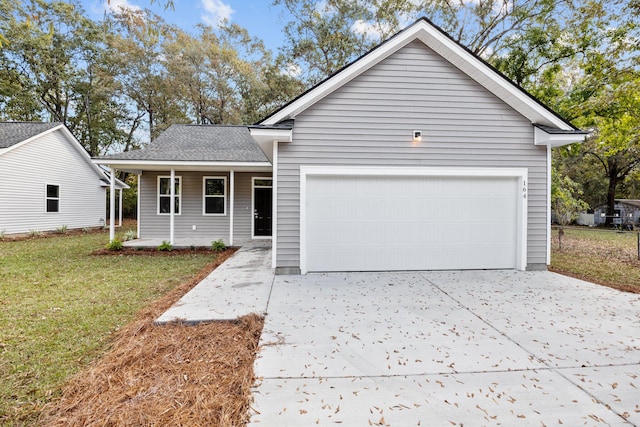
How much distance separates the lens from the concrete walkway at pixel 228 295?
3883 mm

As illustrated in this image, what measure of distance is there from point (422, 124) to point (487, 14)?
10.9m

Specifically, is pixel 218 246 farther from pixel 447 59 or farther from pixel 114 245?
pixel 447 59

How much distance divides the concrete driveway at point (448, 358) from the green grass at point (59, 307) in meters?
1.81

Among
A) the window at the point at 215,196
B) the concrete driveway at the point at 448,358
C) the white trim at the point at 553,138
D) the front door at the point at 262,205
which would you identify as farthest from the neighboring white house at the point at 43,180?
the white trim at the point at 553,138

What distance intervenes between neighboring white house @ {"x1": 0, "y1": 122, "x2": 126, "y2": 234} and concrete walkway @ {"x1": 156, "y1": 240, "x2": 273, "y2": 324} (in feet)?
37.0

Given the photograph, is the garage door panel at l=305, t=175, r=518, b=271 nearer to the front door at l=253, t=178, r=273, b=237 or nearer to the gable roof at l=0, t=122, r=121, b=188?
the front door at l=253, t=178, r=273, b=237

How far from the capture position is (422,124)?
20.9 ft

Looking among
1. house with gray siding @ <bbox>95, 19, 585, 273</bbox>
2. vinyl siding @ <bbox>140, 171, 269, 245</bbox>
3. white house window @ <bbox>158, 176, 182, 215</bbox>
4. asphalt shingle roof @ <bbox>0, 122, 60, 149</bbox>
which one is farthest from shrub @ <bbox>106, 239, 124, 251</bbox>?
asphalt shingle roof @ <bbox>0, 122, 60, 149</bbox>

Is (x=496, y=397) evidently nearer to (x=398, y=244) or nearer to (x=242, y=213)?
(x=398, y=244)

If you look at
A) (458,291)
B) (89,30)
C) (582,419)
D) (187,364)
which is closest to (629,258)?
(458,291)

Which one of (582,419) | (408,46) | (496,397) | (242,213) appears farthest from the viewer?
(242,213)

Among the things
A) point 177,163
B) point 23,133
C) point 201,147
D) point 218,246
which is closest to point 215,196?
point 201,147

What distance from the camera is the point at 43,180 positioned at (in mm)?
13688

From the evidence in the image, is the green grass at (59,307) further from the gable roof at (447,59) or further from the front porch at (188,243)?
the gable roof at (447,59)
